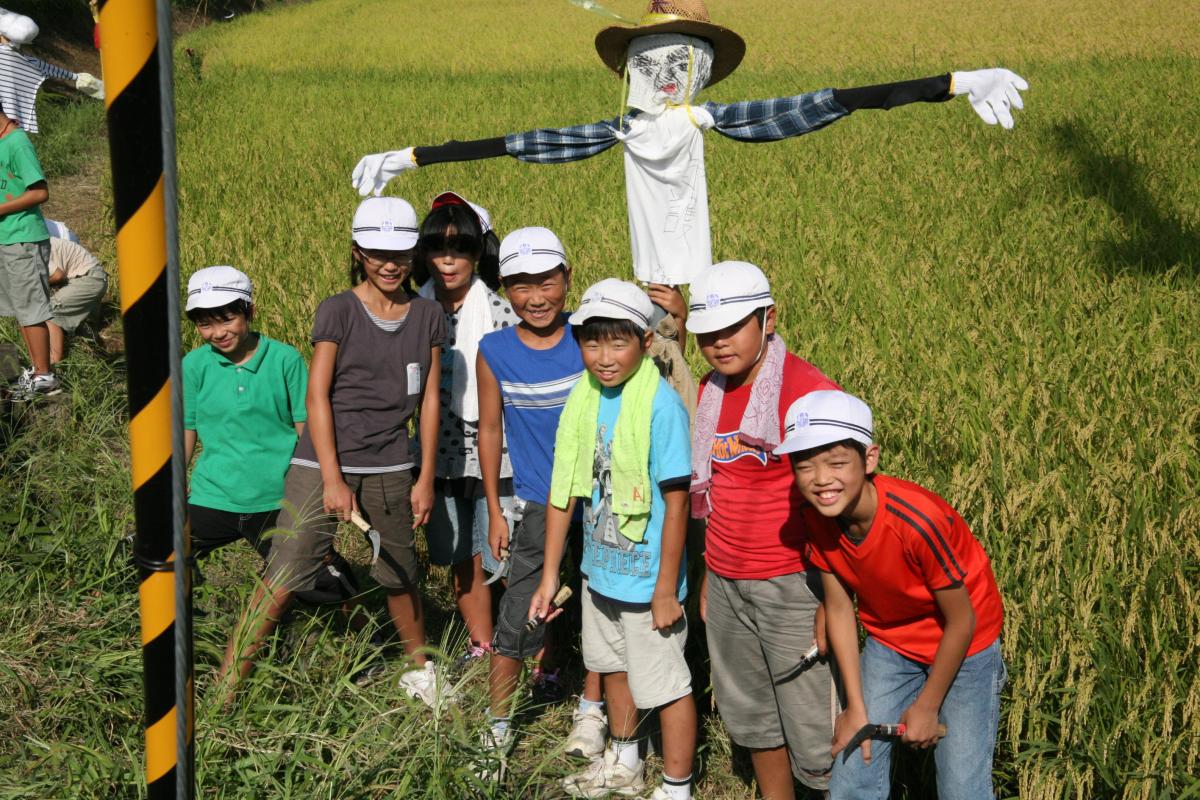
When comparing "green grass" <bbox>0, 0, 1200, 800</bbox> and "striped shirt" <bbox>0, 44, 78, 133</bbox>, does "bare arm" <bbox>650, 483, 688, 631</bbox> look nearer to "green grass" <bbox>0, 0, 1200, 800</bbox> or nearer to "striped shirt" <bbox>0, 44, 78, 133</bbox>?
"green grass" <bbox>0, 0, 1200, 800</bbox>

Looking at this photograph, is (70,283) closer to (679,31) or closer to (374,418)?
(374,418)

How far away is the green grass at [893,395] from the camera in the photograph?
2396 millimetres

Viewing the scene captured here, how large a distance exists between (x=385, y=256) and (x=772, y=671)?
1530 millimetres

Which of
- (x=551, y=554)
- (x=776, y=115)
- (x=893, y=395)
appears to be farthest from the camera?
(x=893, y=395)

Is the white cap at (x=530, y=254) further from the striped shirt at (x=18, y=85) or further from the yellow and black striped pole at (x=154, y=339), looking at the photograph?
the striped shirt at (x=18, y=85)

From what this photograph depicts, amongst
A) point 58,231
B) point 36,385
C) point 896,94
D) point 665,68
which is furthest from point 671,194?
point 58,231

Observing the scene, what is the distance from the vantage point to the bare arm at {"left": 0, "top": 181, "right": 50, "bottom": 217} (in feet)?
A: 16.1

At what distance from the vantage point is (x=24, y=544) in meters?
3.29

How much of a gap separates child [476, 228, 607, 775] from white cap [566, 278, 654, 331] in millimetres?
307

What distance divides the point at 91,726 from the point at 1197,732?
246 centimetres

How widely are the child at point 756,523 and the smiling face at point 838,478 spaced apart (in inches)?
11.2

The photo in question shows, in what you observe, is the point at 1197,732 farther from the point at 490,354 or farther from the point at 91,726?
the point at 91,726

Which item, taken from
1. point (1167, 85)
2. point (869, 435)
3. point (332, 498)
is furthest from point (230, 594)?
point (1167, 85)

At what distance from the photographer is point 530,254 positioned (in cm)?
284
